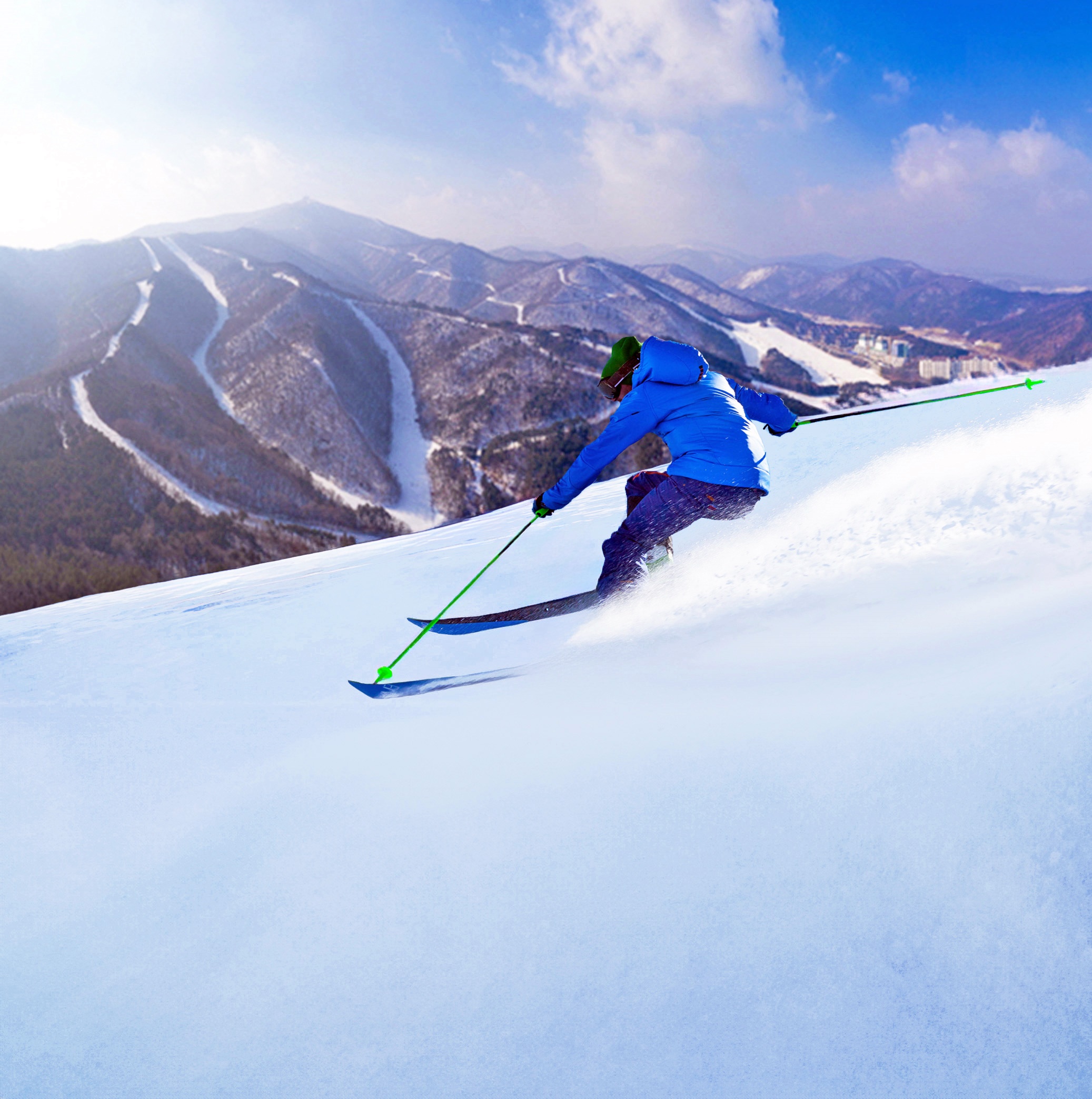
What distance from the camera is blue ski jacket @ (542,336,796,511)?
4.52 metres

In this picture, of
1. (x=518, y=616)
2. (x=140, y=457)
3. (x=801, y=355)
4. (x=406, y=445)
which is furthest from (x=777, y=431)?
(x=801, y=355)

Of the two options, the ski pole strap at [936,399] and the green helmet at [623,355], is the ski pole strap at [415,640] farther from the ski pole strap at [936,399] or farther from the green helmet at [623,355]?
the ski pole strap at [936,399]

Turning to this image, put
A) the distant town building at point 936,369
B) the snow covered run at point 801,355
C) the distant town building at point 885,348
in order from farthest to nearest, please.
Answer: the distant town building at point 885,348
the snow covered run at point 801,355
the distant town building at point 936,369

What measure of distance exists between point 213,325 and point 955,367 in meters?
152

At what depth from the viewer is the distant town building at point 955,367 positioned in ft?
424

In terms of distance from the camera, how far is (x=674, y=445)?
4758 mm

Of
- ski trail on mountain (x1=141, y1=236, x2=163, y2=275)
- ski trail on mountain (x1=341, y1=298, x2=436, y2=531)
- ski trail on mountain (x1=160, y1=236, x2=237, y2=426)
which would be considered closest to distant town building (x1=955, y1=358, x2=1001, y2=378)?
ski trail on mountain (x1=341, y1=298, x2=436, y2=531)

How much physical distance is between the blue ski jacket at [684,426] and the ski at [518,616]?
1.03 meters

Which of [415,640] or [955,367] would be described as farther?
[955,367]

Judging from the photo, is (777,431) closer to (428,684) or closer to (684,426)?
(684,426)

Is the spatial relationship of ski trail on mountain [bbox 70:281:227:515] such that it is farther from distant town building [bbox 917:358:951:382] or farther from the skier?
distant town building [bbox 917:358:951:382]

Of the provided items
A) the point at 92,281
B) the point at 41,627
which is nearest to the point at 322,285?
the point at 92,281

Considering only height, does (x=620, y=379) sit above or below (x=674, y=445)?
above

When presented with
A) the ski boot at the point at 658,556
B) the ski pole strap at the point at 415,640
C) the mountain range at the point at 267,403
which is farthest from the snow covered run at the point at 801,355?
the ski pole strap at the point at 415,640
